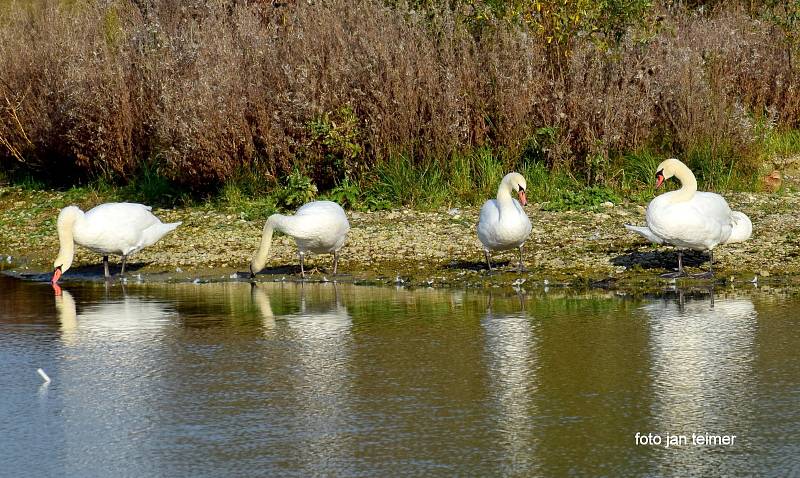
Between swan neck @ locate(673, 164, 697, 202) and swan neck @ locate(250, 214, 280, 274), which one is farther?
swan neck @ locate(250, 214, 280, 274)

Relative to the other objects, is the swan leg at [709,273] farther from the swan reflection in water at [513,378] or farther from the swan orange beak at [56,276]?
the swan orange beak at [56,276]

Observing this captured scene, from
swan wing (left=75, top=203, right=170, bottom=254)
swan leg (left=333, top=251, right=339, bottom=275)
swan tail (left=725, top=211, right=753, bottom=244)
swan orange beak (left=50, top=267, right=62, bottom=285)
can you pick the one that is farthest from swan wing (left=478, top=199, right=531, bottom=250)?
swan orange beak (left=50, top=267, right=62, bottom=285)

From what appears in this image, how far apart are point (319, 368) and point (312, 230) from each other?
4034mm

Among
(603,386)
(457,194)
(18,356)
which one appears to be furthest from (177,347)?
(457,194)

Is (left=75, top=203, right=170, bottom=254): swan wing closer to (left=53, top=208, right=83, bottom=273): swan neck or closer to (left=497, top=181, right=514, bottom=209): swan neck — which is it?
(left=53, top=208, right=83, bottom=273): swan neck

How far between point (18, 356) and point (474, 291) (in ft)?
13.3

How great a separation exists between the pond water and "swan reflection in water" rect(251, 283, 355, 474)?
0.02m

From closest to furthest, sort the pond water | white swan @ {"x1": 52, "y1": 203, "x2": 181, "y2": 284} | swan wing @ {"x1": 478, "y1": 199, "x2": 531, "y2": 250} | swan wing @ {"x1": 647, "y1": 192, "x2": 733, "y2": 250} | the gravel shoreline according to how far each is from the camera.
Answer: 1. the pond water
2. swan wing @ {"x1": 647, "y1": 192, "x2": 733, "y2": 250}
3. swan wing @ {"x1": 478, "y1": 199, "x2": 531, "y2": 250}
4. the gravel shoreline
5. white swan @ {"x1": 52, "y1": 203, "x2": 181, "y2": 284}

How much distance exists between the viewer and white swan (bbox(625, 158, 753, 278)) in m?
10.1

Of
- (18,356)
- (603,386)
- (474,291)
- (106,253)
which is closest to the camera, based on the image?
(603,386)

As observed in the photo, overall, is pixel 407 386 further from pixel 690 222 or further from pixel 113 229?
pixel 113 229

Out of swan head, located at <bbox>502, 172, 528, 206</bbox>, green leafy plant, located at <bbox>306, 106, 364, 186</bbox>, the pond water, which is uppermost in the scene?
green leafy plant, located at <bbox>306, 106, 364, 186</bbox>

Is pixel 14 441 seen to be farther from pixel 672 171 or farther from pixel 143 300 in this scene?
pixel 672 171

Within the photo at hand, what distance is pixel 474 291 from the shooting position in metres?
10.2
